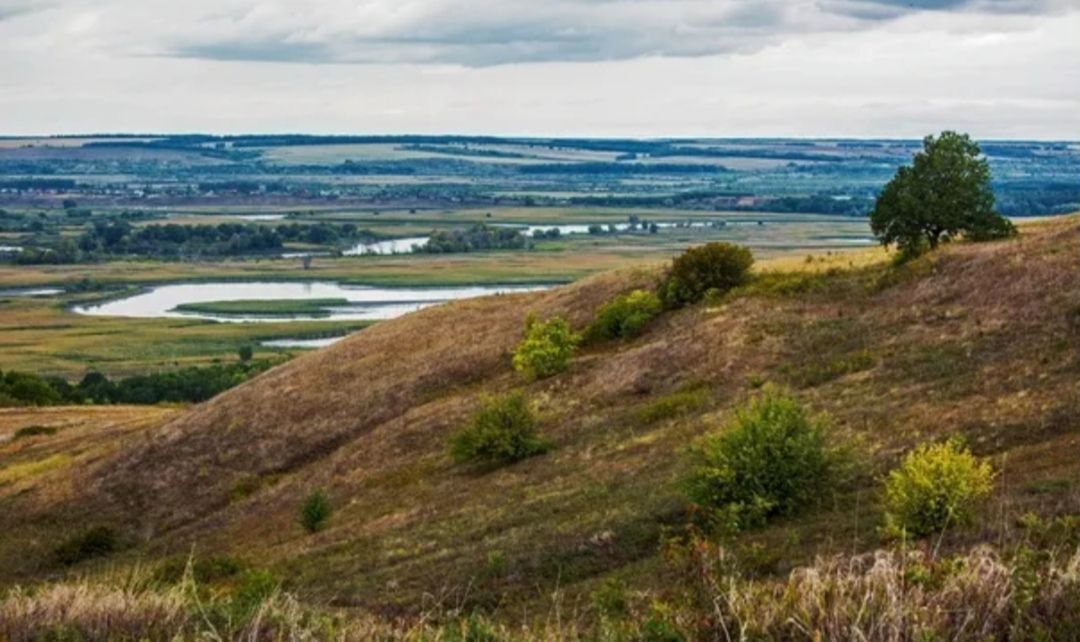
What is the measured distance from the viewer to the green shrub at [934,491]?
2344 cm

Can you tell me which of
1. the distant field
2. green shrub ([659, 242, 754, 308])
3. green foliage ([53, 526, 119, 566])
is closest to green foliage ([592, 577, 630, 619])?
green foliage ([53, 526, 119, 566])

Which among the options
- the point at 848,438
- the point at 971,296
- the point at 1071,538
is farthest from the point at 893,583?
the point at 971,296

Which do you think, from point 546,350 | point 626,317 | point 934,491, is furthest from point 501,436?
point 934,491

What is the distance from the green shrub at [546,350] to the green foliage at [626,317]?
2.89 metres

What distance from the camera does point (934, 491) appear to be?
2366 centimetres

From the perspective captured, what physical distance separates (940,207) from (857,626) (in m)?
50.3

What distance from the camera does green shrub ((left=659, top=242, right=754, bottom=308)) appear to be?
62.0 metres

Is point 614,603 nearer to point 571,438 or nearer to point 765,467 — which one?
point 765,467

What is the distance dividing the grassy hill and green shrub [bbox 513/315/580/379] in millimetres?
1013

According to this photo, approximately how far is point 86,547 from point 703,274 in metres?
29.3

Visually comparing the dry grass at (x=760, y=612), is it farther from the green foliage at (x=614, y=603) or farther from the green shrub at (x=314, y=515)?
the green shrub at (x=314, y=515)

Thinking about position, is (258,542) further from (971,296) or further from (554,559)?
(971,296)

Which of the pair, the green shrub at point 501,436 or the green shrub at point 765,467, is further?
the green shrub at point 501,436

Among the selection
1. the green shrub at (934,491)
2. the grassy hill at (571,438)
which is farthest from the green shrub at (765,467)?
the green shrub at (934,491)
